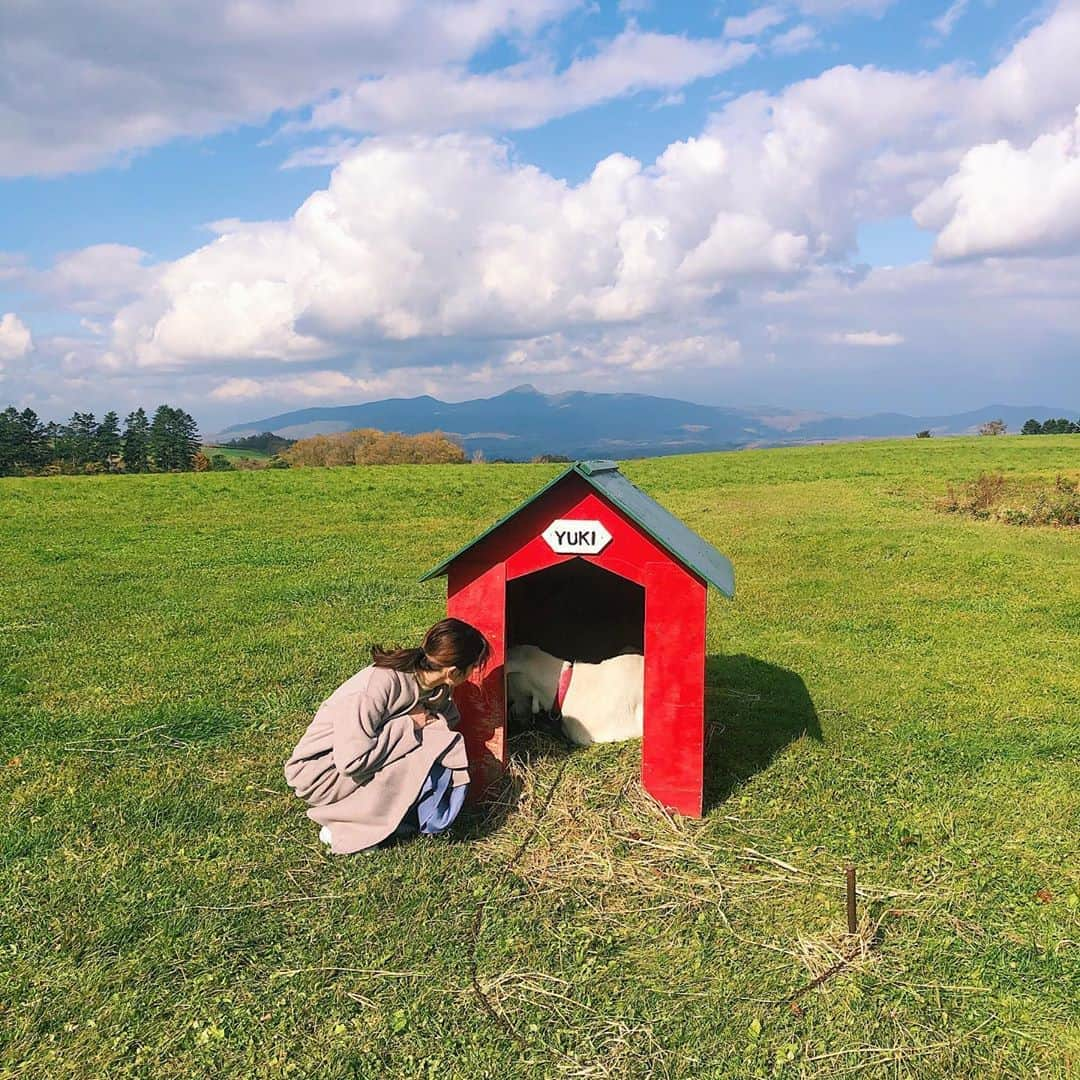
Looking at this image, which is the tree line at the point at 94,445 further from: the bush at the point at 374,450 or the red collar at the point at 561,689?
the red collar at the point at 561,689

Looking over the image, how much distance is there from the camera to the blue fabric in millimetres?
4602

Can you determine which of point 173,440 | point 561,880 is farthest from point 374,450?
point 561,880

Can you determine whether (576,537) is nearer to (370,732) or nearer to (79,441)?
(370,732)

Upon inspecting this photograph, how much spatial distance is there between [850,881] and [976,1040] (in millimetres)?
706

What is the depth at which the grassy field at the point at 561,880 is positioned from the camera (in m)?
3.33

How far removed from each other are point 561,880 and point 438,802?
0.74 meters

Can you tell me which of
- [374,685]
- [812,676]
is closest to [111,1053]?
[374,685]

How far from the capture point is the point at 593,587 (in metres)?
7.44

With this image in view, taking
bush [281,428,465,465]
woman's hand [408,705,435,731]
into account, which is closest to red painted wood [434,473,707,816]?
woman's hand [408,705,435,731]

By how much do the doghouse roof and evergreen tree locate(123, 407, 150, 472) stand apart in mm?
47506

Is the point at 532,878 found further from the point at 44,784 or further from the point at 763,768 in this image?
the point at 44,784

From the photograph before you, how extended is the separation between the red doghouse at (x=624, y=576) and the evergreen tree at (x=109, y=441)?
161 feet

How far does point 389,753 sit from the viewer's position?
449 centimetres

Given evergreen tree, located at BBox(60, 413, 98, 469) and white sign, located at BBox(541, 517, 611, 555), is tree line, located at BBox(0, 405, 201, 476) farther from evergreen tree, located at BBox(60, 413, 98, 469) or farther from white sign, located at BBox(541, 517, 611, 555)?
white sign, located at BBox(541, 517, 611, 555)
